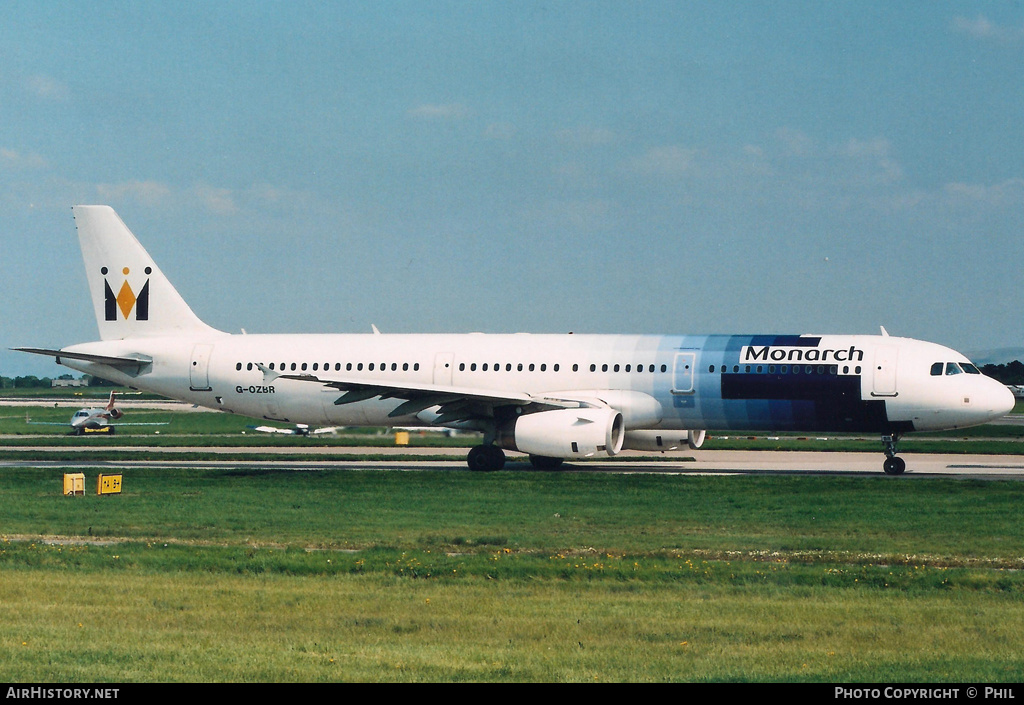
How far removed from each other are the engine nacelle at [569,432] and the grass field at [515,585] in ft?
15.7

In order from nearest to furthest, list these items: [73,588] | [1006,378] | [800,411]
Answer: [73,588] → [800,411] → [1006,378]

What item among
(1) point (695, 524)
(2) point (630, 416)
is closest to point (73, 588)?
(1) point (695, 524)

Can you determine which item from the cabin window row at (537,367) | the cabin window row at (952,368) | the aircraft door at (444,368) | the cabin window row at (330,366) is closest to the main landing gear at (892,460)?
the cabin window row at (952,368)

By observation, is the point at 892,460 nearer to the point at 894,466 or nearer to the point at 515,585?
the point at 894,466

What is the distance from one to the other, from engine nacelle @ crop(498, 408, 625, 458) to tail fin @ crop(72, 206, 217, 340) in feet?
46.9

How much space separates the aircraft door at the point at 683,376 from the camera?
36.8m

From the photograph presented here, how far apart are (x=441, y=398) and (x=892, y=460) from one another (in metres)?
13.8

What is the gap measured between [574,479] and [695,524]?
9.99 meters

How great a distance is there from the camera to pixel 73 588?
1633 centimetres

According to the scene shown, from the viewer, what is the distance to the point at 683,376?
121ft

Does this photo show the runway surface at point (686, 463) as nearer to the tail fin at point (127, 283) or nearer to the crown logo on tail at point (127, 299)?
the tail fin at point (127, 283)
